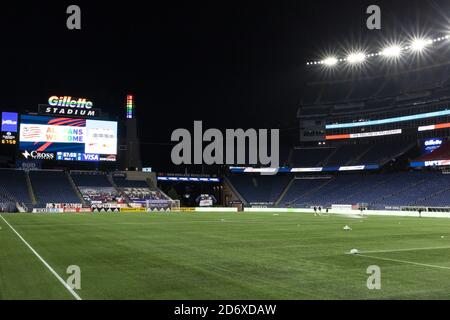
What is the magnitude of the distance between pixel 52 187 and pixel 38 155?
6.00 m

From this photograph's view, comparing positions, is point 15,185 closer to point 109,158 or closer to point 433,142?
point 109,158

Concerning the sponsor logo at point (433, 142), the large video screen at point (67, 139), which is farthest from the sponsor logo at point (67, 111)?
the sponsor logo at point (433, 142)

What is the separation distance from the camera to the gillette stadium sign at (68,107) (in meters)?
74.1

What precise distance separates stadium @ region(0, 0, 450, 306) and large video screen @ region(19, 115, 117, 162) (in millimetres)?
168

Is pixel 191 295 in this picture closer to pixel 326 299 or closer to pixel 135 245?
pixel 326 299

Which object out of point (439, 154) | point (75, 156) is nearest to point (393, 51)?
point (439, 154)

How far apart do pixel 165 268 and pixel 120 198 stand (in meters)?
63.9

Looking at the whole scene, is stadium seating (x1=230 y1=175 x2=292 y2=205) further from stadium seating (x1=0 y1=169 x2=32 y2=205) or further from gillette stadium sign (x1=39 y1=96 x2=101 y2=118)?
stadium seating (x1=0 y1=169 x2=32 y2=205)
